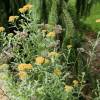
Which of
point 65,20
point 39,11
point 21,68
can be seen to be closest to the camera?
point 21,68

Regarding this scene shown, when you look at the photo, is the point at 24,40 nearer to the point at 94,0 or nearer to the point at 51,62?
the point at 51,62

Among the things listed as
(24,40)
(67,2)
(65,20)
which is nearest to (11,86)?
(24,40)

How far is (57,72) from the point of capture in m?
3.22

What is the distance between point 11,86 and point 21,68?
30cm

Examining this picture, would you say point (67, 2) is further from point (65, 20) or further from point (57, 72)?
point (57, 72)

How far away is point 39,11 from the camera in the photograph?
3.96 m

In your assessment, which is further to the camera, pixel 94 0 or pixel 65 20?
pixel 94 0

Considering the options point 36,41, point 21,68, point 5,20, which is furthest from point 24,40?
point 5,20

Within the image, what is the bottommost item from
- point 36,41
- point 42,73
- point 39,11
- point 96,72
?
point 96,72

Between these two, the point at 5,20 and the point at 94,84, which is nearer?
the point at 94,84

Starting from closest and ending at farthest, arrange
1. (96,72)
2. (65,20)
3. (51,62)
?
1. (51,62)
2. (65,20)
3. (96,72)

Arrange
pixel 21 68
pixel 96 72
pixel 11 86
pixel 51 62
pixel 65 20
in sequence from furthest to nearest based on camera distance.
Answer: pixel 96 72
pixel 65 20
pixel 51 62
pixel 11 86
pixel 21 68

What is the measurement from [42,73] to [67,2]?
84 cm

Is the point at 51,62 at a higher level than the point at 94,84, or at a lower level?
higher
